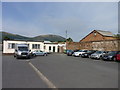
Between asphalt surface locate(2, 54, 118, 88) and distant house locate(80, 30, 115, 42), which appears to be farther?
distant house locate(80, 30, 115, 42)

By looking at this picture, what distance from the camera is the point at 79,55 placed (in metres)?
27.7

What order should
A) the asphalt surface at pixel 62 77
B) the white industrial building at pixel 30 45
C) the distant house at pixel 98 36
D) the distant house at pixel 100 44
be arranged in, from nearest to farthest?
1. the asphalt surface at pixel 62 77
2. the distant house at pixel 100 44
3. the white industrial building at pixel 30 45
4. the distant house at pixel 98 36

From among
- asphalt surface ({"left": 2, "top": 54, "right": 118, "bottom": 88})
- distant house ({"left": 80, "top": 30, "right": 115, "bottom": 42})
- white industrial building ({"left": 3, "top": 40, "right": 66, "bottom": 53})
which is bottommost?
asphalt surface ({"left": 2, "top": 54, "right": 118, "bottom": 88})

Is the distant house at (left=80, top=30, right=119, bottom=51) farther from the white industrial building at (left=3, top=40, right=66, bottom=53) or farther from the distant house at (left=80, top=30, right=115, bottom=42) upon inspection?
the white industrial building at (left=3, top=40, right=66, bottom=53)

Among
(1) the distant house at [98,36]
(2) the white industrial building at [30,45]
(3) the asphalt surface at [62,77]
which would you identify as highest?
(1) the distant house at [98,36]

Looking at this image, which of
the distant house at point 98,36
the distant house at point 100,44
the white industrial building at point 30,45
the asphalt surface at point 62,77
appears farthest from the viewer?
the distant house at point 98,36

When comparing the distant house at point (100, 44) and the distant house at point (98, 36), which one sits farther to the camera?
the distant house at point (98, 36)

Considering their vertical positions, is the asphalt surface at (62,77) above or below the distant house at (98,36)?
below

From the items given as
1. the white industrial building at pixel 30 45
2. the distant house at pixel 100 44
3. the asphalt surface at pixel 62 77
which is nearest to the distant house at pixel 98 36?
the distant house at pixel 100 44

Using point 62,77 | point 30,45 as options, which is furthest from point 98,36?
point 62,77

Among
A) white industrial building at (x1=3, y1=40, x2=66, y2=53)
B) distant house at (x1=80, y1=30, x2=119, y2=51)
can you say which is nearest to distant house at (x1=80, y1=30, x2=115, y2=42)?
distant house at (x1=80, y1=30, x2=119, y2=51)

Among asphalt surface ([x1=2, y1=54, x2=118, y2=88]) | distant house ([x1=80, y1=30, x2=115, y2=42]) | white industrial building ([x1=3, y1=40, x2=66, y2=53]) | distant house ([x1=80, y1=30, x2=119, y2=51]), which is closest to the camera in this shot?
asphalt surface ([x1=2, y1=54, x2=118, y2=88])

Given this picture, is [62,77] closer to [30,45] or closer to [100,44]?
[100,44]

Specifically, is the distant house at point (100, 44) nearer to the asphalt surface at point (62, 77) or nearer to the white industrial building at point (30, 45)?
the white industrial building at point (30, 45)
